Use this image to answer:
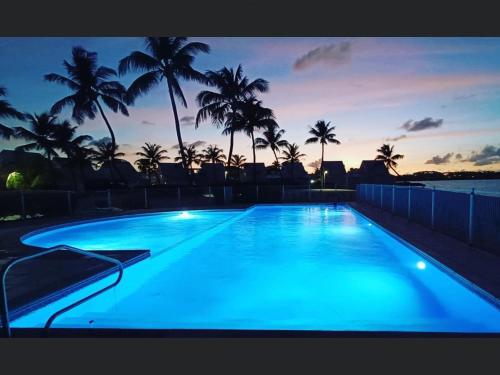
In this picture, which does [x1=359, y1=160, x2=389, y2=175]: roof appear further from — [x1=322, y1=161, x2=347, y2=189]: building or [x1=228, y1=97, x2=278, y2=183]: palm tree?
[x1=228, y1=97, x2=278, y2=183]: palm tree

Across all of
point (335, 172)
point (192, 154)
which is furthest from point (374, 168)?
point (192, 154)

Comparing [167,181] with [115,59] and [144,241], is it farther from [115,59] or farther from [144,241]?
[144,241]

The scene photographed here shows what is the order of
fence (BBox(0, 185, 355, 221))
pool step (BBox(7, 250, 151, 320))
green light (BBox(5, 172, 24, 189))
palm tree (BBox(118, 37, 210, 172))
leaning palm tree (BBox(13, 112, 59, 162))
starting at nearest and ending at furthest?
1. pool step (BBox(7, 250, 151, 320))
2. fence (BBox(0, 185, 355, 221))
3. green light (BBox(5, 172, 24, 189))
4. palm tree (BBox(118, 37, 210, 172))
5. leaning palm tree (BBox(13, 112, 59, 162))

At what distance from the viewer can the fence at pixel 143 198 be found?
12.9 metres

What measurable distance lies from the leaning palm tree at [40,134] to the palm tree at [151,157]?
21.0 metres

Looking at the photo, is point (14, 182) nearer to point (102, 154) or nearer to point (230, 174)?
point (102, 154)

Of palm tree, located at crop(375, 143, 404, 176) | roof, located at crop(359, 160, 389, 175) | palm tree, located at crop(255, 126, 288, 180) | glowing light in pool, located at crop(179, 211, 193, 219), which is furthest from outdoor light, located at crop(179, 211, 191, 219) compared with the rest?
palm tree, located at crop(375, 143, 404, 176)

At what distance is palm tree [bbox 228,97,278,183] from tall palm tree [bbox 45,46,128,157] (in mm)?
9770

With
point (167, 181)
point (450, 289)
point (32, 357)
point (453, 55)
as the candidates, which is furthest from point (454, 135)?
point (167, 181)

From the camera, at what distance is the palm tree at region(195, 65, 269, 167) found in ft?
83.6

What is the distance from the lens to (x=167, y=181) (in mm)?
50812

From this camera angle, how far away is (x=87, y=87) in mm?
23938

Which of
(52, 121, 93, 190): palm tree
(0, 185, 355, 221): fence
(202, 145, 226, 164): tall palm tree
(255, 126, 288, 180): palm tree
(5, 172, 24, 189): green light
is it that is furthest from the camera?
(202, 145, 226, 164): tall palm tree

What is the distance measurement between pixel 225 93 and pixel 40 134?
2056 cm
